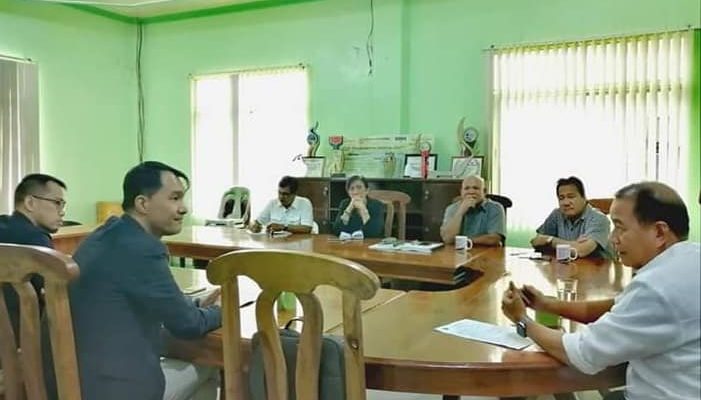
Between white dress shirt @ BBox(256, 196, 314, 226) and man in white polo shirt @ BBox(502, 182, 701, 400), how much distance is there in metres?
3.21

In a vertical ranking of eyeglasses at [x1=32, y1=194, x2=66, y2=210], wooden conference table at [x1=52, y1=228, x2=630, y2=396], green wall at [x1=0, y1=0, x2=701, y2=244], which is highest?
green wall at [x1=0, y1=0, x2=701, y2=244]

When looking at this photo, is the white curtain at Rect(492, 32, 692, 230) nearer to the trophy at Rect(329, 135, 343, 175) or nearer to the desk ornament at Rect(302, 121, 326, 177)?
the trophy at Rect(329, 135, 343, 175)

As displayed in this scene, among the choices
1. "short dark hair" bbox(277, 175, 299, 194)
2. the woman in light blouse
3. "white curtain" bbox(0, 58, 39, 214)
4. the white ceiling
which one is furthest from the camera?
the white ceiling

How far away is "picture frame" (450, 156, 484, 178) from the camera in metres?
4.99

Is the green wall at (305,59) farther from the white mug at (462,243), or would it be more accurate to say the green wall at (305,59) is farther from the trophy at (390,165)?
the white mug at (462,243)

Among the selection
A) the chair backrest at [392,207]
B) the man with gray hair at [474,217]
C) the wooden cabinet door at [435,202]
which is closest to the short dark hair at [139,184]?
the man with gray hair at [474,217]

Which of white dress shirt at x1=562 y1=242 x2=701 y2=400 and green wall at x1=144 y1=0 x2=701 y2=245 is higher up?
green wall at x1=144 y1=0 x2=701 y2=245

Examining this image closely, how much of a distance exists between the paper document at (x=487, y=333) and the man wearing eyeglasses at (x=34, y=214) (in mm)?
1552

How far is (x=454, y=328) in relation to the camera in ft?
5.65

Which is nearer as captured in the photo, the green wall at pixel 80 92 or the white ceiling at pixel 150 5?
the green wall at pixel 80 92

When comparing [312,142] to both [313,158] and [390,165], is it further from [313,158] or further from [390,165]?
[390,165]

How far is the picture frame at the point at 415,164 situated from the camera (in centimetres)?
516

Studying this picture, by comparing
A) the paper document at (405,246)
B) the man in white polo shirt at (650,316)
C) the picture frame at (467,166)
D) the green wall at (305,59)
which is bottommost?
the paper document at (405,246)

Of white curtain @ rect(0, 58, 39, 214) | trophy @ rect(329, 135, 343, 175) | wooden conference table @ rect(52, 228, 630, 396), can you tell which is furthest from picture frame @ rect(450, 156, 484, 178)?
white curtain @ rect(0, 58, 39, 214)
